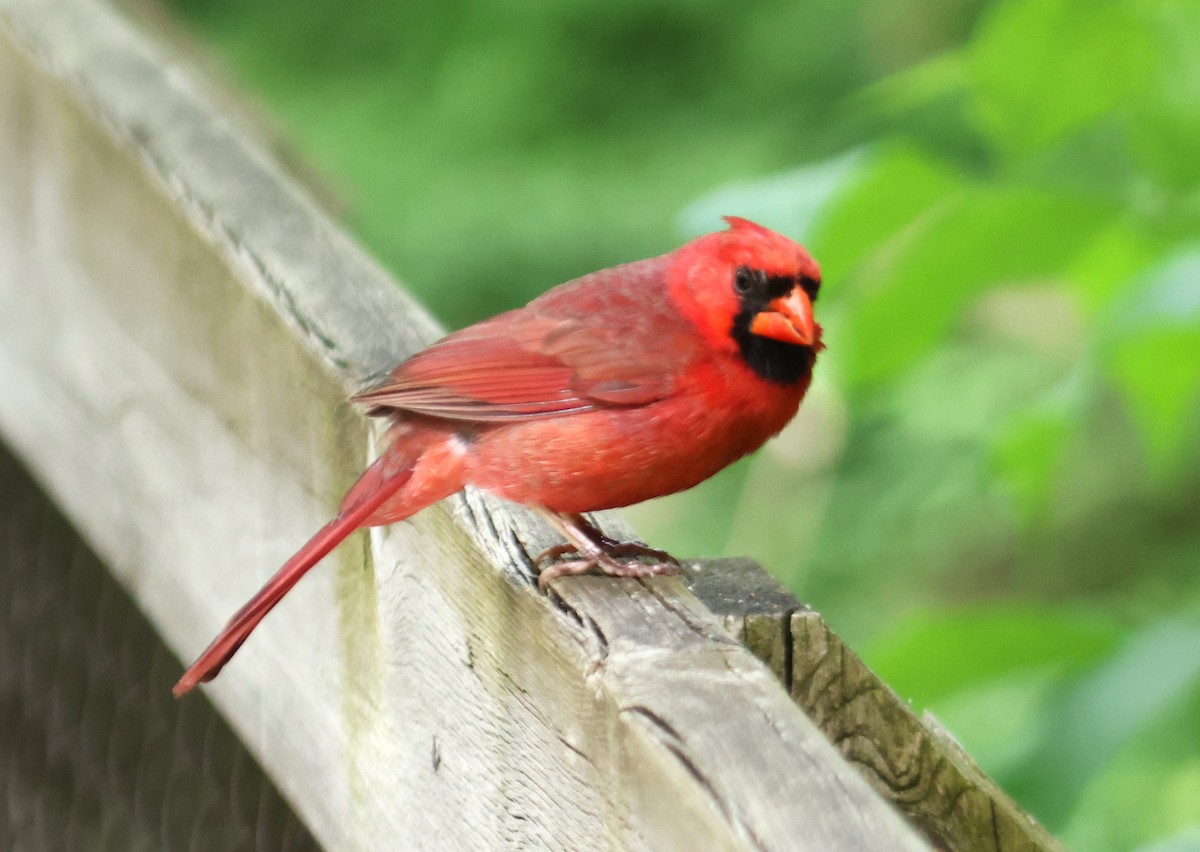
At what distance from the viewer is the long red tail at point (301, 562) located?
1.43 m

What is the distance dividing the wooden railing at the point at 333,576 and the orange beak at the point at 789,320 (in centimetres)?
40

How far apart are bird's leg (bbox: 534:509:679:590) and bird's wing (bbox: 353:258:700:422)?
0.59 ft

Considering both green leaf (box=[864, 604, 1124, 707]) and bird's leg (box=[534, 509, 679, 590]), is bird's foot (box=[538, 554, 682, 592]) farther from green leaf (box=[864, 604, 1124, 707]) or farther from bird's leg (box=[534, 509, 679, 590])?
green leaf (box=[864, 604, 1124, 707])

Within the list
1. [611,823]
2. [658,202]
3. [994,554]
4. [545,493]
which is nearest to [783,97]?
[658,202]

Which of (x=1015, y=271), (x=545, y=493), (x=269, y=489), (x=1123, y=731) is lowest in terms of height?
(x=1123, y=731)

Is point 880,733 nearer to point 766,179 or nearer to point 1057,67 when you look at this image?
point 1057,67

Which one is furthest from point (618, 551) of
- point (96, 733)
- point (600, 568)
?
point (96, 733)

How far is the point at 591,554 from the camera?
147cm

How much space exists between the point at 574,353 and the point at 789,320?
0.25 meters

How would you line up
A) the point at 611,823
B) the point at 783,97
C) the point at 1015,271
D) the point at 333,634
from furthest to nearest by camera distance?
the point at 783,97 < the point at 1015,271 < the point at 333,634 < the point at 611,823

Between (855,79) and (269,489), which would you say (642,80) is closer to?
(855,79)

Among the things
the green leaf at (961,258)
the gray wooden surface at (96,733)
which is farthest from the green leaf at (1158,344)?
the gray wooden surface at (96,733)

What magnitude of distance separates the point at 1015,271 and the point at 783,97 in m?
3.30

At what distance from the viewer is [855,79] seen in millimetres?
4961
